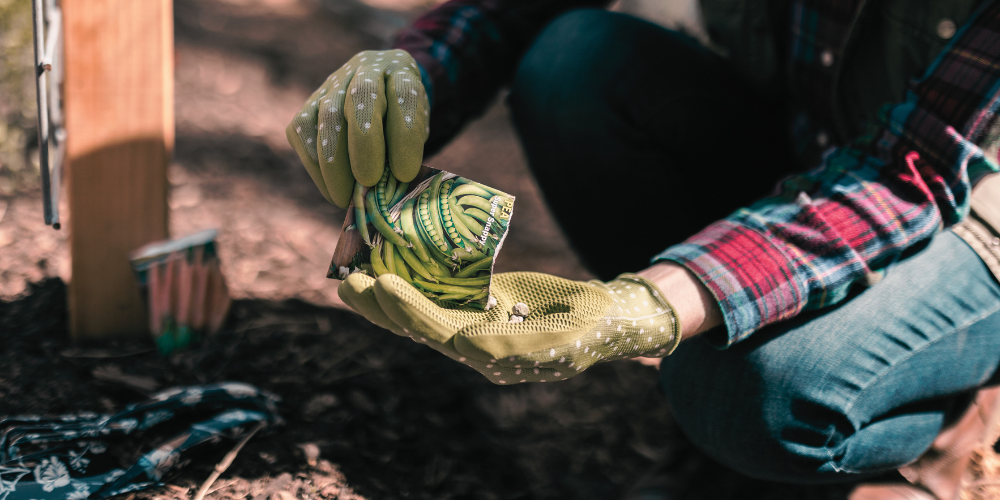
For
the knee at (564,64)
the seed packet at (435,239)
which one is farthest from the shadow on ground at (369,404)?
the knee at (564,64)

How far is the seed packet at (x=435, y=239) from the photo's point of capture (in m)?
0.72

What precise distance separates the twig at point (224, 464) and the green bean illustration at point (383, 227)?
0.44 metres

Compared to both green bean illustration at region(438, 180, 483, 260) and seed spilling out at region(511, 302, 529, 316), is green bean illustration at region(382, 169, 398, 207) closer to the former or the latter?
green bean illustration at region(438, 180, 483, 260)

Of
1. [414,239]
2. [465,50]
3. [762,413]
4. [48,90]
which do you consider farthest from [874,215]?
[48,90]

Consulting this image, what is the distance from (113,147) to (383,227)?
0.61 meters

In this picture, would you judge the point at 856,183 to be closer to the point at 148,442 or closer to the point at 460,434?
the point at 460,434

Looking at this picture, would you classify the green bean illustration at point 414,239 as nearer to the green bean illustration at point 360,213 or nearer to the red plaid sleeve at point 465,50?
the green bean illustration at point 360,213

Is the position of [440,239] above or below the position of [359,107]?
below

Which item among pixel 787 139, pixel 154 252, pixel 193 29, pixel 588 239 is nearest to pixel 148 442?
pixel 154 252

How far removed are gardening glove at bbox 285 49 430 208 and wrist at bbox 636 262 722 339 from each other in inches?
12.5

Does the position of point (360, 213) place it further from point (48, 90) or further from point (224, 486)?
point (48, 90)

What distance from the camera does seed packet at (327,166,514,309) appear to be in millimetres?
722

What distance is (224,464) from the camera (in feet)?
3.01

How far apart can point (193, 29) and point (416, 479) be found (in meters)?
2.08
